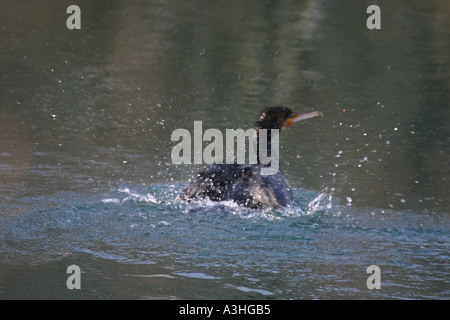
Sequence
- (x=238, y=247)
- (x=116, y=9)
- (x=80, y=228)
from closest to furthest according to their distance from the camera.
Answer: (x=238, y=247) < (x=80, y=228) < (x=116, y=9)

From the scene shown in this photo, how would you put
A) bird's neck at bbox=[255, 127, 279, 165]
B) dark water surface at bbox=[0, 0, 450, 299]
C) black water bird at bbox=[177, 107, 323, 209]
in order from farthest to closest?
bird's neck at bbox=[255, 127, 279, 165]
black water bird at bbox=[177, 107, 323, 209]
dark water surface at bbox=[0, 0, 450, 299]

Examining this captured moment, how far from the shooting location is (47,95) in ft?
38.8

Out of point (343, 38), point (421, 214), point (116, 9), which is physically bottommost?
point (421, 214)

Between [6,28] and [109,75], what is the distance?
3.94 meters

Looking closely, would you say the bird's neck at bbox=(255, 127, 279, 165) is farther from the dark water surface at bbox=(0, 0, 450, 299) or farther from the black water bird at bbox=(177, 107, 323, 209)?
the dark water surface at bbox=(0, 0, 450, 299)

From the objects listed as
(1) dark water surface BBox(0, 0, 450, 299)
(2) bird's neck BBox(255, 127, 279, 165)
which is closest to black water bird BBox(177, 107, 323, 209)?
(1) dark water surface BBox(0, 0, 450, 299)

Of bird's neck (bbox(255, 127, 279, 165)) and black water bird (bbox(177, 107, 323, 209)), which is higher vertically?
bird's neck (bbox(255, 127, 279, 165))

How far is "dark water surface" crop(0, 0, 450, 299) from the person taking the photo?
5.82 meters

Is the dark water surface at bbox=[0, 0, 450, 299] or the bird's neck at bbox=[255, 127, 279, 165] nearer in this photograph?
the dark water surface at bbox=[0, 0, 450, 299]

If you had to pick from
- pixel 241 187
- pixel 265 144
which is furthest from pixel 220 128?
pixel 241 187

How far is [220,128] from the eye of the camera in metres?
10.8

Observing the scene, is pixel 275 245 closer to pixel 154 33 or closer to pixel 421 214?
pixel 421 214

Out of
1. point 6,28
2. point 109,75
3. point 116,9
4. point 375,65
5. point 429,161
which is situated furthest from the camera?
point 116,9

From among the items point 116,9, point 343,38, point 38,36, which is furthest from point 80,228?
point 116,9
